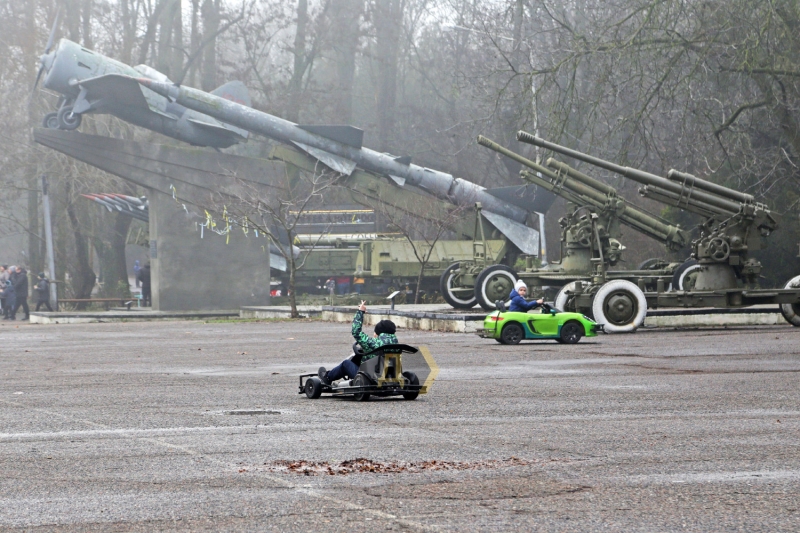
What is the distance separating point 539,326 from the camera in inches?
776

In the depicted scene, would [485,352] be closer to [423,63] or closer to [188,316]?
[188,316]

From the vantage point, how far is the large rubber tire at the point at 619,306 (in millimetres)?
22125

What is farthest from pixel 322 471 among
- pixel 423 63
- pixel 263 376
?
pixel 423 63

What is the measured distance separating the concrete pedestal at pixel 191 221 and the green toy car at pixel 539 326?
68.8 feet

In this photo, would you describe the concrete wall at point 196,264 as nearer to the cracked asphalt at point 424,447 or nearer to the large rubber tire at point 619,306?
the large rubber tire at point 619,306

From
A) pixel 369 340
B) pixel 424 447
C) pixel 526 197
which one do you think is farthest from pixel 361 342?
pixel 526 197

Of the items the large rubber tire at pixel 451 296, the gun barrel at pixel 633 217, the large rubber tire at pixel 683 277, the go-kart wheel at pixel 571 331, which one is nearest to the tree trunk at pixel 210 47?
the large rubber tire at pixel 451 296

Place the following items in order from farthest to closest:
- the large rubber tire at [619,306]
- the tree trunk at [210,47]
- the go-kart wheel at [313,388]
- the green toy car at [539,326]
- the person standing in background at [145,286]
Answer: the tree trunk at [210,47] < the person standing in background at [145,286] < the large rubber tire at [619,306] < the green toy car at [539,326] < the go-kart wheel at [313,388]

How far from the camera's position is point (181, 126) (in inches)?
1594

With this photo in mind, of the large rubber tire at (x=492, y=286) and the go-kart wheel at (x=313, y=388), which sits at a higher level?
the large rubber tire at (x=492, y=286)

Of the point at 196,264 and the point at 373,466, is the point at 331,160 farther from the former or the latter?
the point at 373,466

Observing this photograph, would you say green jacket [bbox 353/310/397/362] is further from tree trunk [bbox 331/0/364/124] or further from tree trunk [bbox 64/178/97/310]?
tree trunk [bbox 331/0/364/124]

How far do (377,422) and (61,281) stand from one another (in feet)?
134

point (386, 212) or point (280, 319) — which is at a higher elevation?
point (386, 212)
